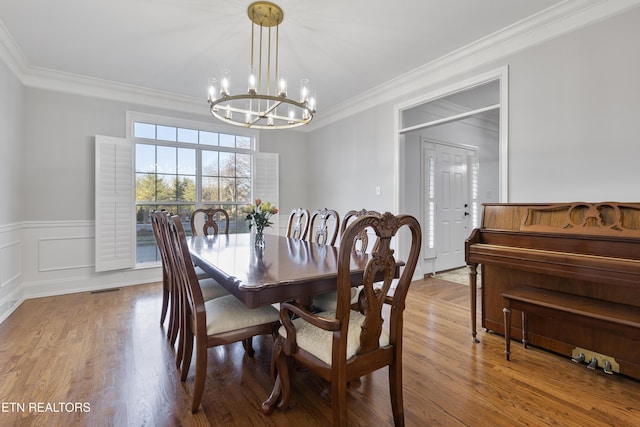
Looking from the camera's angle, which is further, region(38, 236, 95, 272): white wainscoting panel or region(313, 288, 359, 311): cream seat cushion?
region(38, 236, 95, 272): white wainscoting panel

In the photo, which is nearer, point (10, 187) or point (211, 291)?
point (211, 291)

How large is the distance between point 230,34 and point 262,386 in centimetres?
286

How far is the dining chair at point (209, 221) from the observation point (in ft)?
11.6

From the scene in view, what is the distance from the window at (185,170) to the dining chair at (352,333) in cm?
351

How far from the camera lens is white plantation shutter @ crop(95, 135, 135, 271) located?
3844mm

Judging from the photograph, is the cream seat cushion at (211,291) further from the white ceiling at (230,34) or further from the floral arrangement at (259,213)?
the white ceiling at (230,34)

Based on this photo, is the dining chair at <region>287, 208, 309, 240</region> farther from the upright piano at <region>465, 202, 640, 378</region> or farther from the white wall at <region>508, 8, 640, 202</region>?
the white wall at <region>508, 8, 640, 202</region>

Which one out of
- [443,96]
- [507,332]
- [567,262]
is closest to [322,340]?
[507,332]

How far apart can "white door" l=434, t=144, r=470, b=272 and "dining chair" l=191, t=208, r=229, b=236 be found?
3149 millimetres

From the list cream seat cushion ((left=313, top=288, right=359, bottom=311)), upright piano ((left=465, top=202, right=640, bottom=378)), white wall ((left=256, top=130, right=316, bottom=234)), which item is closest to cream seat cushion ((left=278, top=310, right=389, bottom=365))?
cream seat cushion ((left=313, top=288, right=359, bottom=311))

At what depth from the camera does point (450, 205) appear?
4953 mm

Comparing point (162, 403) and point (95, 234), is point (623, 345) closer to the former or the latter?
point (162, 403)

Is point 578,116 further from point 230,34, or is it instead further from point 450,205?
point 230,34

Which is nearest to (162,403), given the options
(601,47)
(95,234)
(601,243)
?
(601,243)
